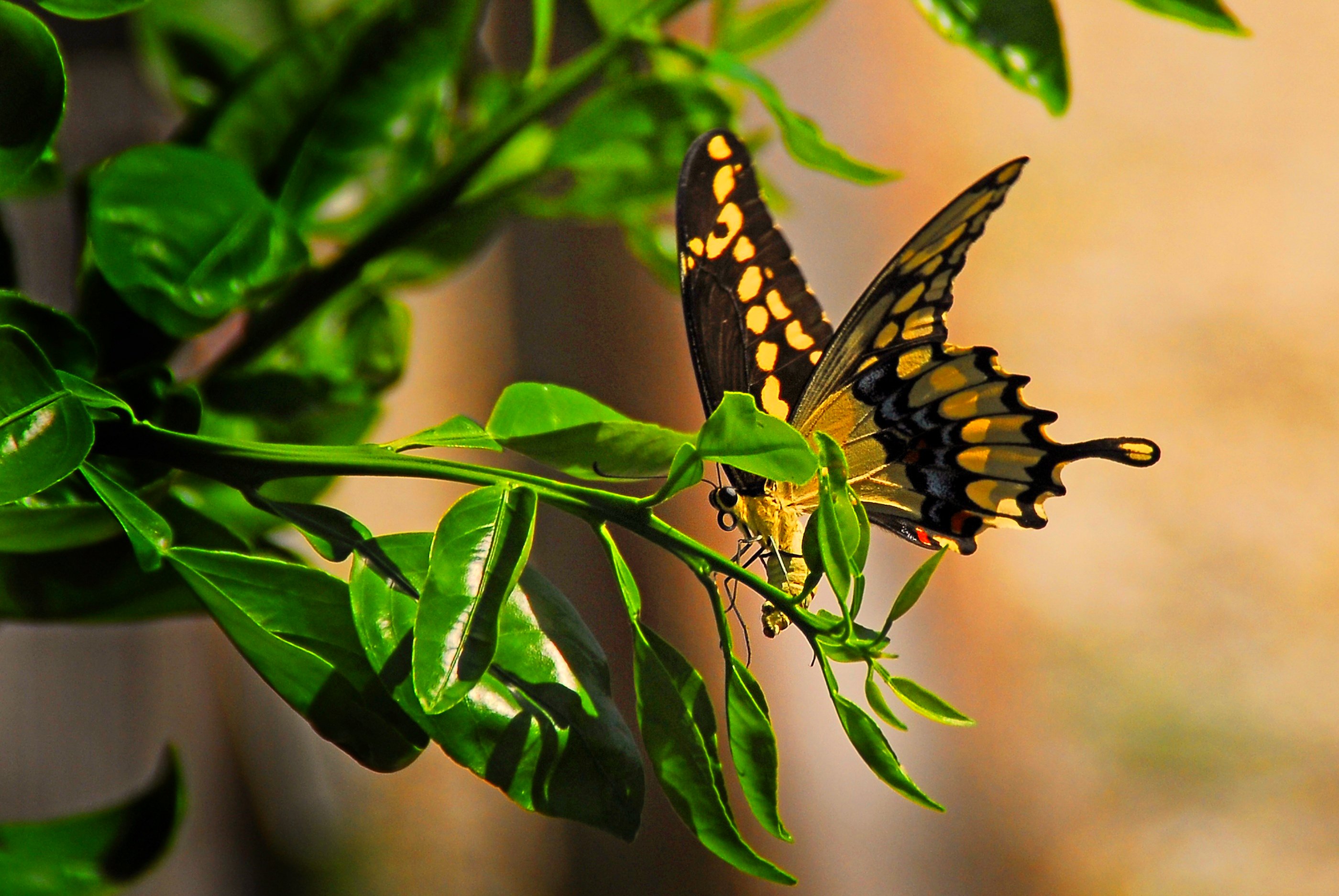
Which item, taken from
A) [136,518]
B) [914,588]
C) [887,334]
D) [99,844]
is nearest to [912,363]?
[887,334]

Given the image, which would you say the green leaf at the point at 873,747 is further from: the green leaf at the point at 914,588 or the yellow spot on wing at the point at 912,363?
the yellow spot on wing at the point at 912,363

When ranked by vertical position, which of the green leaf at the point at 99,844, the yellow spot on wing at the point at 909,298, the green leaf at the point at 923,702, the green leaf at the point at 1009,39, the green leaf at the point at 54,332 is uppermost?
the green leaf at the point at 1009,39

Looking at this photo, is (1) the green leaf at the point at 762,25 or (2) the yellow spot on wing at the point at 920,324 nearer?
(2) the yellow spot on wing at the point at 920,324

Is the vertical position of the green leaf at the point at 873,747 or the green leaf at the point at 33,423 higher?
the green leaf at the point at 873,747

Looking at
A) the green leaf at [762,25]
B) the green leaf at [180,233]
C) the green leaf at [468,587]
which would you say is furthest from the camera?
the green leaf at [762,25]

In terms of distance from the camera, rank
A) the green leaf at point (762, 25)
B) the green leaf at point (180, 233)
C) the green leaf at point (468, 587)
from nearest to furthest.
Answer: the green leaf at point (468, 587) < the green leaf at point (180, 233) < the green leaf at point (762, 25)

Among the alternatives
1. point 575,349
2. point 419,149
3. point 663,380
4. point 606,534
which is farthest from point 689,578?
point 606,534

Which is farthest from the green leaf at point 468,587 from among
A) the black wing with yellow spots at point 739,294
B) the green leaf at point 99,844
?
the green leaf at point 99,844

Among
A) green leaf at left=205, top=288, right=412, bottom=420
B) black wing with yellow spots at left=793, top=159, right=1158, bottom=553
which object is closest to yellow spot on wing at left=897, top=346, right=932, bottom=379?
black wing with yellow spots at left=793, top=159, right=1158, bottom=553
